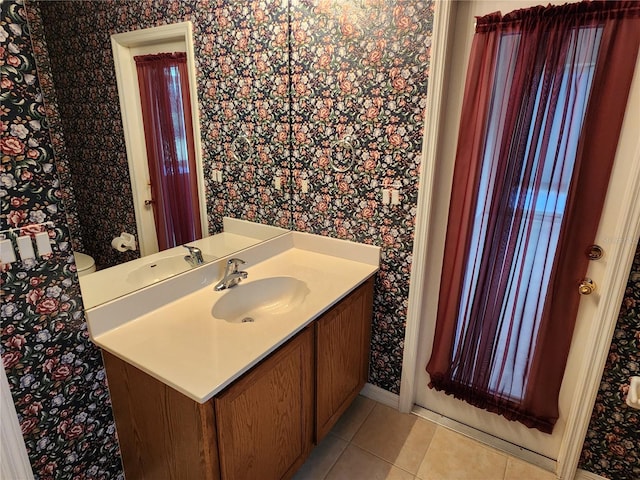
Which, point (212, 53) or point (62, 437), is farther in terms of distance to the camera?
point (212, 53)

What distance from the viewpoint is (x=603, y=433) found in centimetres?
158

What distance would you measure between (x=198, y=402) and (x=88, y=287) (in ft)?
2.05

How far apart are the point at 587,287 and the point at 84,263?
192 centimetres

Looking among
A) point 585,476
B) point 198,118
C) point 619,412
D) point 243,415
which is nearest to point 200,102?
point 198,118

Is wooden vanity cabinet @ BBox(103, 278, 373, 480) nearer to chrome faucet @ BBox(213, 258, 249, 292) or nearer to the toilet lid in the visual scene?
the toilet lid

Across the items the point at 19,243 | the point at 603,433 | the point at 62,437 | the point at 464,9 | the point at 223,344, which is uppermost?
the point at 464,9

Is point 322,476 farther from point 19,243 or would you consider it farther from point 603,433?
point 19,243

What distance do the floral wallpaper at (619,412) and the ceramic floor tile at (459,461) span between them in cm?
38

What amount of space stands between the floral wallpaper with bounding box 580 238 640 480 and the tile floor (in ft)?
0.81

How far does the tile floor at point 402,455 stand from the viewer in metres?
1.70

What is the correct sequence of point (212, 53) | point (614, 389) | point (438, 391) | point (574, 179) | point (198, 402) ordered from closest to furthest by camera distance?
point (198, 402) → point (574, 179) → point (614, 389) → point (212, 53) → point (438, 391)

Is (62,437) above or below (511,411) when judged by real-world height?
above

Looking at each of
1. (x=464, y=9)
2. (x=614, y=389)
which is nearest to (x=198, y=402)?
(x=614, y=389)

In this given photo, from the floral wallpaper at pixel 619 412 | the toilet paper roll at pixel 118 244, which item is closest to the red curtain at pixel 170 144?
the toilet paper roll at pixel 118 244
